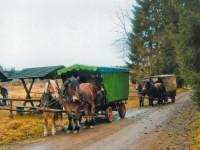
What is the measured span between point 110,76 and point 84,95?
395 cm

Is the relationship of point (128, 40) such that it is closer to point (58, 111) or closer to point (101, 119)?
point (101, 119)

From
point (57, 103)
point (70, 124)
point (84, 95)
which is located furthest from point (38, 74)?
point (70, 124)

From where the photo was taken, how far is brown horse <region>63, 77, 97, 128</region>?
66.7 ft

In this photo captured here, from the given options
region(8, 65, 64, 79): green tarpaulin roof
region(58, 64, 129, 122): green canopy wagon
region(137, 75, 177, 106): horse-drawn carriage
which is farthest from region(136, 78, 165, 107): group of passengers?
region(58, 64, 129, 122): green canopy wagon

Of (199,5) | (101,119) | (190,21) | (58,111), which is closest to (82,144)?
(58,111)

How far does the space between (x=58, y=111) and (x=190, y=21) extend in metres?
6.73

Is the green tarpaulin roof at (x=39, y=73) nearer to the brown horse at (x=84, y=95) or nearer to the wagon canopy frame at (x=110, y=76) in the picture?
the wagon canopy frame at (x=110, y=76)

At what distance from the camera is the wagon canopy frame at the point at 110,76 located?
23.8m

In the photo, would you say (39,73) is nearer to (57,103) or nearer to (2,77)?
(57,103)

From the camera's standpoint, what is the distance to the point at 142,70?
64188 mm

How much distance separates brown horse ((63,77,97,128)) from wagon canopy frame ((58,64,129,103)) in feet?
2.98

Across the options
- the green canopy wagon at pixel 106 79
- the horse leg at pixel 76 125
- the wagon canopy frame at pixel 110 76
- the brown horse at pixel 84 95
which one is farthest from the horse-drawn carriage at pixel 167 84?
the horse leg at pixel 76 125

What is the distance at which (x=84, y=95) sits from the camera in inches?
851

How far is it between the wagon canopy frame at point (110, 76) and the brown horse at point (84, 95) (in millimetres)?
Answer: 909
